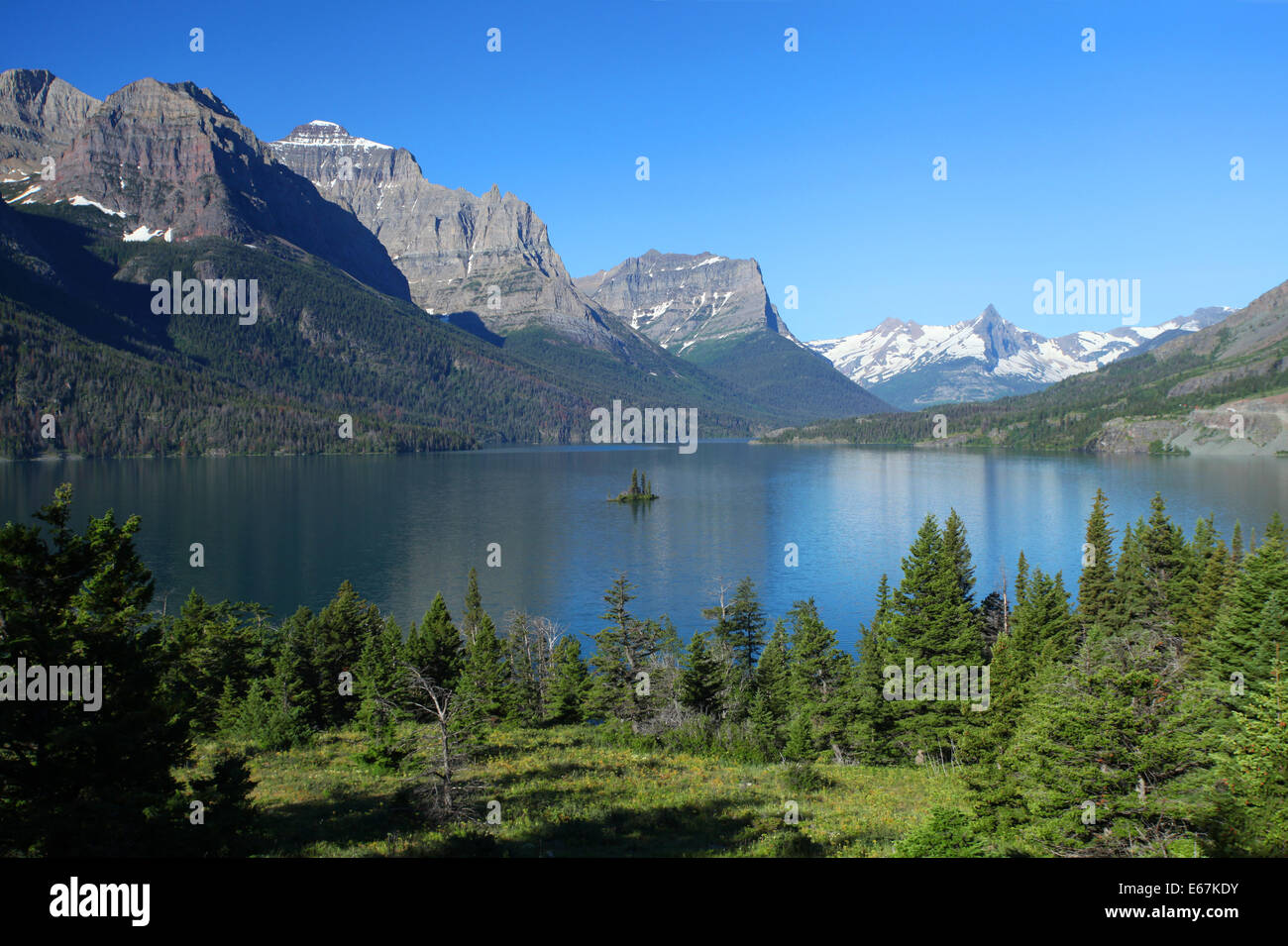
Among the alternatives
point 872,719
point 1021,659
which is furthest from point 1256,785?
point 872,719

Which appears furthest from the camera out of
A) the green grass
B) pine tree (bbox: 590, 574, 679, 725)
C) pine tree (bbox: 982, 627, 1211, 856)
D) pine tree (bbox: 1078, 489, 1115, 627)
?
pine tree (bbox: 1078, 489, 1115, 627)

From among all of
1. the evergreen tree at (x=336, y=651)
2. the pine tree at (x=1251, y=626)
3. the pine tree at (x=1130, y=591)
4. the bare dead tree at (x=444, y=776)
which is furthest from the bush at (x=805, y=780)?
the pine tree at (x=1130, y=591)

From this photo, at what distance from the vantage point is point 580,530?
5012 inches

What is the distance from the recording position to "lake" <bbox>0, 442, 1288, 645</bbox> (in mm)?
84500

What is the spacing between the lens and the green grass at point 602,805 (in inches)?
696

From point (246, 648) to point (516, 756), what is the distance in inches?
1076

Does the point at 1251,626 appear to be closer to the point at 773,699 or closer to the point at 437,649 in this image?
the point at 773,699

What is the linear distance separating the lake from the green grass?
40032 mm

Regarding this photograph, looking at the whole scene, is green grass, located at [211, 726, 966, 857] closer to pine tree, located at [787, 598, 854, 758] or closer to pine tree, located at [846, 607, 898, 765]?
pine tree, located at [846, 607, 898, 765]

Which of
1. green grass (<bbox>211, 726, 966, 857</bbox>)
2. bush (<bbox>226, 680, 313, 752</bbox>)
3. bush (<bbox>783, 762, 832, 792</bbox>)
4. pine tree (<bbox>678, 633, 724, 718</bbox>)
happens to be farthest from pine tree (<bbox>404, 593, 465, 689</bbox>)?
bush (<bbox>783, 762, 832, 792</bbox>)
